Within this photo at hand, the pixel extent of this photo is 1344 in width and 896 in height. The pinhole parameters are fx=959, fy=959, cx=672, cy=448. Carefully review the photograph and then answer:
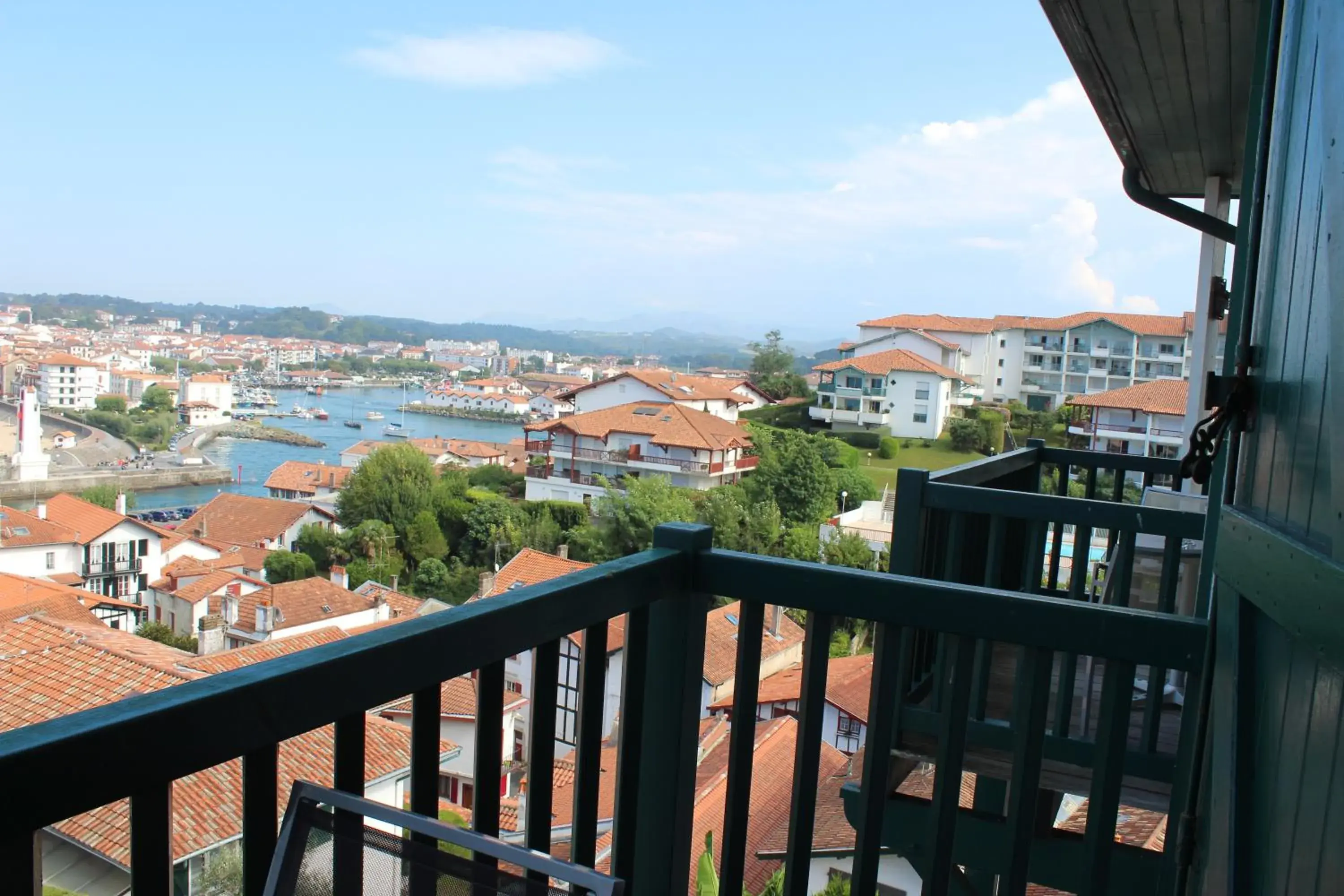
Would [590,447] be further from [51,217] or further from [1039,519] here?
[51,217]

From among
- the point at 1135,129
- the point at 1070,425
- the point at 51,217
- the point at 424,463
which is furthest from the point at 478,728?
the point at 51,217

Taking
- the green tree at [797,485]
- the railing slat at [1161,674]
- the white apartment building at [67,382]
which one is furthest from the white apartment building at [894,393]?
the white apartment building at [67,382]

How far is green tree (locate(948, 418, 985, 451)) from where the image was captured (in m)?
38.1

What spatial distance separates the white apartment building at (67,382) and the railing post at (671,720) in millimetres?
73533

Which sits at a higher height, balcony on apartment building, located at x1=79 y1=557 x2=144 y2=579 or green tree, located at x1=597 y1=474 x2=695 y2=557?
green tree, located at x1=597 y1=474 x2=695 y2=557

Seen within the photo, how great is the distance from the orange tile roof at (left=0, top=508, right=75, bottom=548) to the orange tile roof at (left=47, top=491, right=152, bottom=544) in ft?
1.04

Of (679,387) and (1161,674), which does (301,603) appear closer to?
(1161,674)

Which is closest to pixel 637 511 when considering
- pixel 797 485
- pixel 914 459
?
pixel 797 485

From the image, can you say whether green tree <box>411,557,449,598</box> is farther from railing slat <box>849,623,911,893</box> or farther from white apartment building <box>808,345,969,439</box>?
railing slat <box>849,623,911,893</box>

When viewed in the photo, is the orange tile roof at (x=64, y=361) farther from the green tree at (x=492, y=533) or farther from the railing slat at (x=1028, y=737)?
the railing slat at (x=1028, y=737)

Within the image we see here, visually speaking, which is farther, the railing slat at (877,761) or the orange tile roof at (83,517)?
the orange tile roof at (83,517)

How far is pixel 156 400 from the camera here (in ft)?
222

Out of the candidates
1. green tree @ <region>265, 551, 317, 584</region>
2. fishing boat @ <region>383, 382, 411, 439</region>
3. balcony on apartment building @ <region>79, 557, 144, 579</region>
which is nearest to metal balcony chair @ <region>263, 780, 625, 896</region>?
green tree @ <region>265, 551, 317, 584</region>

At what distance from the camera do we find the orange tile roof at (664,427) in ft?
133
